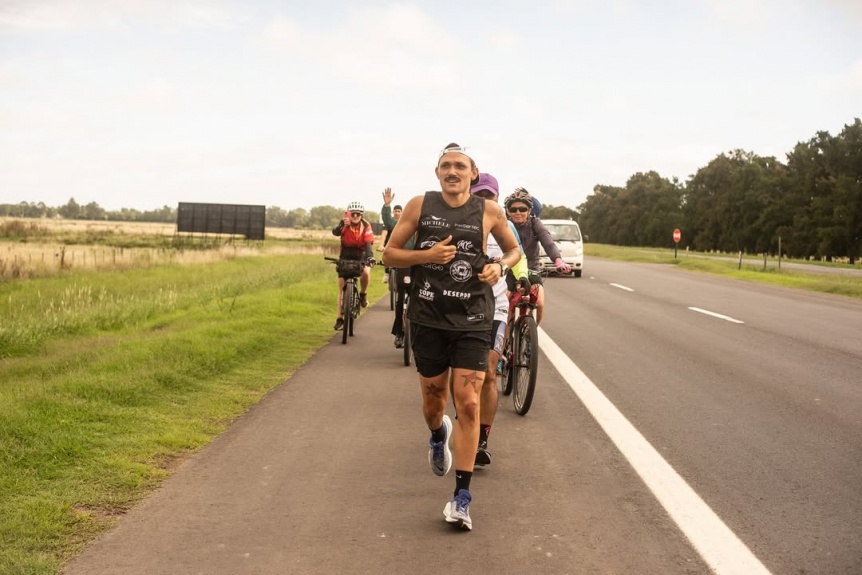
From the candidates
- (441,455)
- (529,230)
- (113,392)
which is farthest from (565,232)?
(441,455)

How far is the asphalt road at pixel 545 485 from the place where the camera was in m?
3.88

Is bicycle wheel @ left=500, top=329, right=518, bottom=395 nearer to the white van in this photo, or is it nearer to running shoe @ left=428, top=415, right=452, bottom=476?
running shoe @ left=428, top=415, right=452, bottom=476

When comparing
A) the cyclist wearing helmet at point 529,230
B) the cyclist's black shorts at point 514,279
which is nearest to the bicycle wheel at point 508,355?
the cyclist wearing helmet at point 529,230

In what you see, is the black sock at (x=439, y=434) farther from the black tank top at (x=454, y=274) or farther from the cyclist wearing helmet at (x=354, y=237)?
the cyclist wearing helmet at (x=354, y=237)

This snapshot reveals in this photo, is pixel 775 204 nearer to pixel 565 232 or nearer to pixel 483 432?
pixel 565 232

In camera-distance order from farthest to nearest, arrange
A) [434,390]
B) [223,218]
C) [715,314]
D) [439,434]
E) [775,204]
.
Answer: [775,204], [223,218], [715,314], [439,434], [434,390]

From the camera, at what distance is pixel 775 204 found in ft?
273

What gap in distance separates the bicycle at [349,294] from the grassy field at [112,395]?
Answer: 475 millimetres

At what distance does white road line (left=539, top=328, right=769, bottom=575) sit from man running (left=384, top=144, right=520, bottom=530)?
112cm

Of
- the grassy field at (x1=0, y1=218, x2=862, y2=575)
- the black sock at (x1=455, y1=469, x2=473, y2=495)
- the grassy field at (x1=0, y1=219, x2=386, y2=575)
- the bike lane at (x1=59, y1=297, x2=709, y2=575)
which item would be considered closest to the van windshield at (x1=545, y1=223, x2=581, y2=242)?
the grassy field at (x1=0, y1=218, x2=862, y2=575)

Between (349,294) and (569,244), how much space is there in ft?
65.2

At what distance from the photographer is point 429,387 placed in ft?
15.9

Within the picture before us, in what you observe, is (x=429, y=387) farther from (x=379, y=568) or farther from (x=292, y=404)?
(x=292, y=404)

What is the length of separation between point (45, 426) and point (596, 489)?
3.89 metres
